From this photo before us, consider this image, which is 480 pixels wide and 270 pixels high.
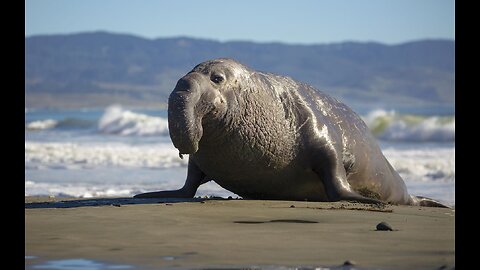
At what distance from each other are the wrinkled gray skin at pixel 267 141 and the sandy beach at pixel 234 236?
1.51 ft

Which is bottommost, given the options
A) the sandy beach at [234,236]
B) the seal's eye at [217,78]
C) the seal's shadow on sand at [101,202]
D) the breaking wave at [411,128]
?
the sandy beach at [234,236]

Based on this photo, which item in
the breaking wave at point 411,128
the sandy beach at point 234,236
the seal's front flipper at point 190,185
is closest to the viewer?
the sandy beach at point 234,236

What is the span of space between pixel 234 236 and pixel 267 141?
282 centimetres

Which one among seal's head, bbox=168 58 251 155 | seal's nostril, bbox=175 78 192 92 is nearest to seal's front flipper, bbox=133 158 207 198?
seal's head, bbox=168 58 251 155

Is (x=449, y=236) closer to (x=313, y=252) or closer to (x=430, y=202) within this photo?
(x=313, y=252)

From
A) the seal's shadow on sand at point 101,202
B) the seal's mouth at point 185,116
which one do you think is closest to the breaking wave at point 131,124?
the seal's shadow on sand at point 101,202

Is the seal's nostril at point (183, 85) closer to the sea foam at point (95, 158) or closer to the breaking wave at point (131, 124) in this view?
the sea foam at point (95, 158)

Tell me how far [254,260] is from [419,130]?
1116 inches

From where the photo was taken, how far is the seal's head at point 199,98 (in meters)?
8.69

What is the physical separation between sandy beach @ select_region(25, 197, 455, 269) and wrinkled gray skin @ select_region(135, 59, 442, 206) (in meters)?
0.46

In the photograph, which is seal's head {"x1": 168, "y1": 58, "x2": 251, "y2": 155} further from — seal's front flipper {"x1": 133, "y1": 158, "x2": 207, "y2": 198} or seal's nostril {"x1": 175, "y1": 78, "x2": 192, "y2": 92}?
seal's front flipper {"x1": 133, "y1": 158, "x2": 207, "y2": 198}

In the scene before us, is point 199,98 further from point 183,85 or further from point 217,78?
point 217,78

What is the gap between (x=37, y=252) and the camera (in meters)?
6.18
